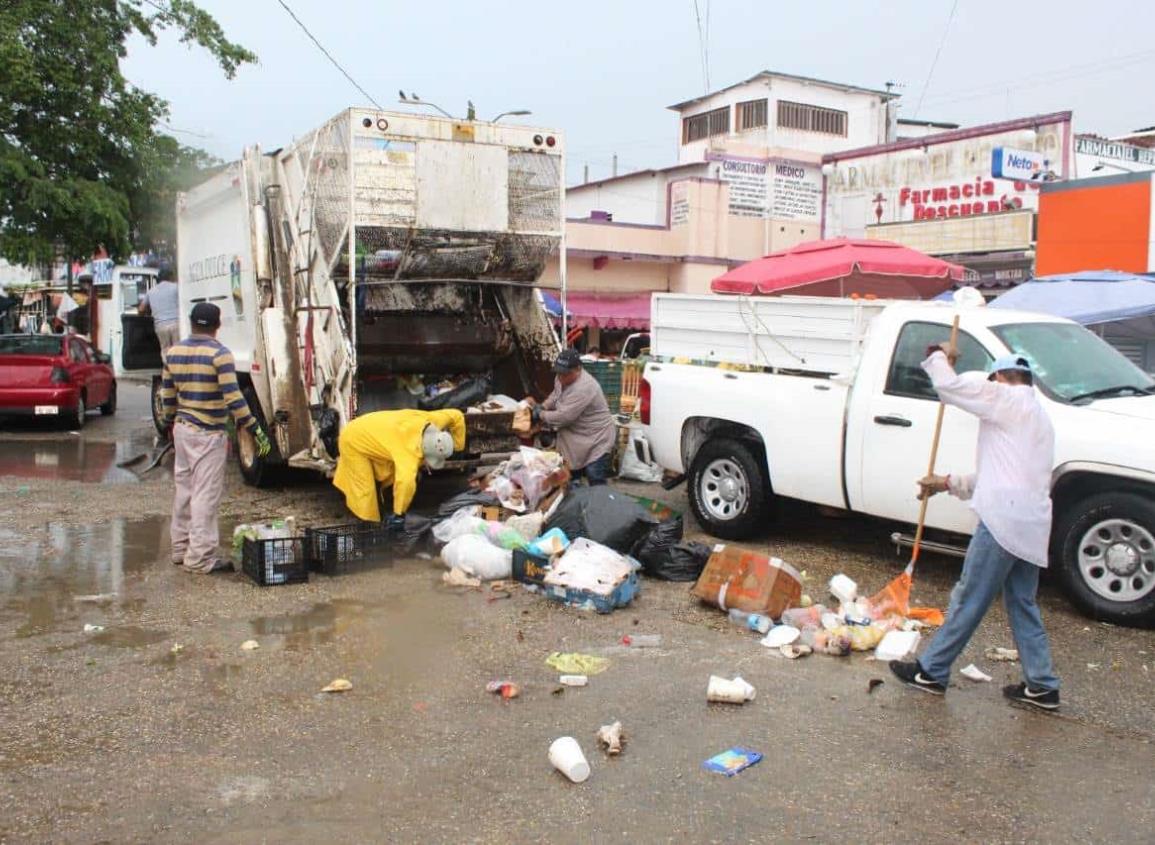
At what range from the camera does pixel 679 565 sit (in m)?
6.88

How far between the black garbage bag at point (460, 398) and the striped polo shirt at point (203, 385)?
2.22 metres

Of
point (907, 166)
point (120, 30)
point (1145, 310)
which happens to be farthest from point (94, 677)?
point (907, 166)

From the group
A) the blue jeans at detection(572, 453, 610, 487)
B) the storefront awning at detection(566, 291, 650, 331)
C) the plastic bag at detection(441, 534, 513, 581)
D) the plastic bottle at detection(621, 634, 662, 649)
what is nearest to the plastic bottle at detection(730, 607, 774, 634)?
the plastic bottle at detection(621, 634, 662, 649)

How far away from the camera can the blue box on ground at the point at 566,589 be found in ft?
20.2

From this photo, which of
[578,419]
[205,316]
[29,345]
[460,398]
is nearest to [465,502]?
[578,419]

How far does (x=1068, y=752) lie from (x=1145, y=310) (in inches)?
288

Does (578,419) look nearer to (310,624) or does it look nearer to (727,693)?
(310,624)

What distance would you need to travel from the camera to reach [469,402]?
9172 mm

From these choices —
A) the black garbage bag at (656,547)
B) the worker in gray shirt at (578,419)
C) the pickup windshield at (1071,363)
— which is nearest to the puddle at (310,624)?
the black garbage bag at (656,547)

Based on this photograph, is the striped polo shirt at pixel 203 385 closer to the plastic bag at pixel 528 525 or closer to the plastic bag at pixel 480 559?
the plastic bag at pixel 480 559

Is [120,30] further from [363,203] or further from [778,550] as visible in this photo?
[778,550]

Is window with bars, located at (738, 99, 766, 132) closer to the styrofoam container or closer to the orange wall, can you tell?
the orange wall

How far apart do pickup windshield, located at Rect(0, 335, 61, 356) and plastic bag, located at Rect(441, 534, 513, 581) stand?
10.3 metres

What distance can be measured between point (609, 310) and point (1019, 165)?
978 cm
